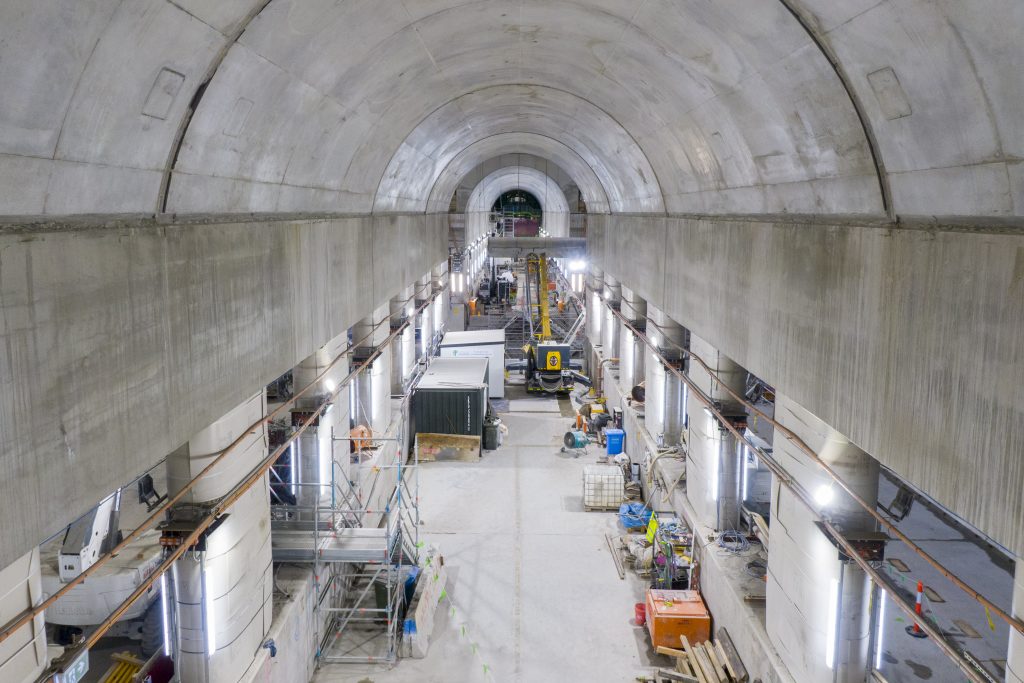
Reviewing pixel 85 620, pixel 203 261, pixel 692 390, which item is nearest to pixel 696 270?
pixel 692 390

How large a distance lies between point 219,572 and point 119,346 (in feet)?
13.6

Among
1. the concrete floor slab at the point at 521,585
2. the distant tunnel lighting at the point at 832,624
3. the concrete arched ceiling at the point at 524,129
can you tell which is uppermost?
the concrete arched ceiling at the point at 524,129

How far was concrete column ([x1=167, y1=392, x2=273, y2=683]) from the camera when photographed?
7.77 m

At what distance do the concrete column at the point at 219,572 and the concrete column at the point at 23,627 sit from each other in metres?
2.27

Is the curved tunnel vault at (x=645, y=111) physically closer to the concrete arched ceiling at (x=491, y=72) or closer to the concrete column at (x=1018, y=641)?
the concrete arched ceiling at (x=491, y=72)

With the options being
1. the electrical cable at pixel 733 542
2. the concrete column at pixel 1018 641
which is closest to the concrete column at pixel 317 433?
the electrical cable at pixel 733 542

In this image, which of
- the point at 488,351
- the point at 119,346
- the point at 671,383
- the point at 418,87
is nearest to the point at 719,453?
the point at 671,383

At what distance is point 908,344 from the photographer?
515 centimetres

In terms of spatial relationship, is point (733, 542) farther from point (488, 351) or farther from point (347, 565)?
point (488, 351)

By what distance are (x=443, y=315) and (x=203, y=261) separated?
88.1ft

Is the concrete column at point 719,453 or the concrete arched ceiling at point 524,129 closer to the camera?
the concrete column at point 719,453

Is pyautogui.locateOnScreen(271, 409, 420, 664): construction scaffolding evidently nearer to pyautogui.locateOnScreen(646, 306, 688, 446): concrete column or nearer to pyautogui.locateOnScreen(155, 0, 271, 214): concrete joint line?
pyautogui.locateOnScreen(155, 0, 271, 214): concrete joint line

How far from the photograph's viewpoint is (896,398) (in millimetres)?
5324

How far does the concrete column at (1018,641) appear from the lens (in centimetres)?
500
